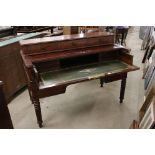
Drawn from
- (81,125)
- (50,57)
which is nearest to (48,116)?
(81,125)

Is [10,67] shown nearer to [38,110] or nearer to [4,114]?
[38,110]

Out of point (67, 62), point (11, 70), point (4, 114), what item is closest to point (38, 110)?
point (4, 114)

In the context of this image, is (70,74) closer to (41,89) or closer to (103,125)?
(41,89)

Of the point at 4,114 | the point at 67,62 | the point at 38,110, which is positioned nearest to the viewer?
the point at 4,114

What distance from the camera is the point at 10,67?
2.56m

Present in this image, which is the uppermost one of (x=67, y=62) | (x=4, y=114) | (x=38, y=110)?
(x=67, y=62)

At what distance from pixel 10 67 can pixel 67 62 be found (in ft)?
3.35

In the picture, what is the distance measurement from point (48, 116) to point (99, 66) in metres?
1.03

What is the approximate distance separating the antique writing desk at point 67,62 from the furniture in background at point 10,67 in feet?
2.02

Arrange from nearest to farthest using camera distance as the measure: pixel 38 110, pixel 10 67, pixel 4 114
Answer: pixel 4 114 < pixel 38 110 < pixel 10 67

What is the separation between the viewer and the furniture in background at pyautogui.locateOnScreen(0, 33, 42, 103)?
241 cm

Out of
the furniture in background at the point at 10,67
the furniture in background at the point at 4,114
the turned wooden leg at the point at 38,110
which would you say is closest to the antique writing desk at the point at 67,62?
the turned wooden leg at the point at 38,110

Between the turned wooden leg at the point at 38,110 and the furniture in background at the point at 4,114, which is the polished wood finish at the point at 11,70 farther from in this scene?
the furniture in background at the point at 4,114

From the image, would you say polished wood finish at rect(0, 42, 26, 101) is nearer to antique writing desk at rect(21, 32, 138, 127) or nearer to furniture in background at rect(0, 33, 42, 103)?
furniture in background at rect(0, 33, 42, 103)
